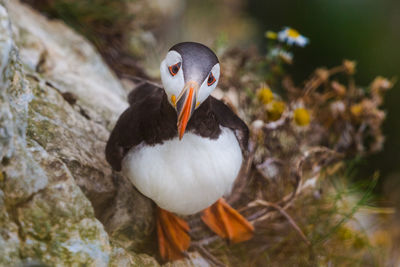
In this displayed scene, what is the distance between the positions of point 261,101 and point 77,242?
3.65 feet

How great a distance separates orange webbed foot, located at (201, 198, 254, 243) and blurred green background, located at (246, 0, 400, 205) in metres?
2.50

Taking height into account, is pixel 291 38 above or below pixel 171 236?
above

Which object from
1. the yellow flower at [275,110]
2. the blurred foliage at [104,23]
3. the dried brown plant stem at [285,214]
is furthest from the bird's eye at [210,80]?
the blurred foliage at [104,23]

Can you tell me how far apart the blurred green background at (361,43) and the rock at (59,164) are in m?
2.89

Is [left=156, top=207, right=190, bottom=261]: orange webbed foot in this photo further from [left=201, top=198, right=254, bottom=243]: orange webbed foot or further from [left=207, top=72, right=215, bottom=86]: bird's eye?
[left=207, top=72, right=215, bottom=86]: bird's eye

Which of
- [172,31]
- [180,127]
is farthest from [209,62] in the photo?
[172,31]

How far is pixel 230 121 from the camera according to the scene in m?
1.66

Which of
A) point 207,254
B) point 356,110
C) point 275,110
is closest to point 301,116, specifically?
point 275,110

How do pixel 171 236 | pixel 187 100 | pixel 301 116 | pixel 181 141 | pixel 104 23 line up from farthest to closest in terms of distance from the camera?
pixel 104 23 < pixel 301 116 < pixel 171 236 < pixel 181 141 < pixel 187 100

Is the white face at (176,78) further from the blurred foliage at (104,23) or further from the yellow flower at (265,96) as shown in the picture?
the blurred foliage at (104,23)

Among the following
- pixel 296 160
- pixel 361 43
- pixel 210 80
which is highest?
pixel 361 43

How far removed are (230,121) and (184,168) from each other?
0.98 ft

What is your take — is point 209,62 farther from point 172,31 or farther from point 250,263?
point 172,31

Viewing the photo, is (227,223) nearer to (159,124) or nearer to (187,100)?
(159,124)
